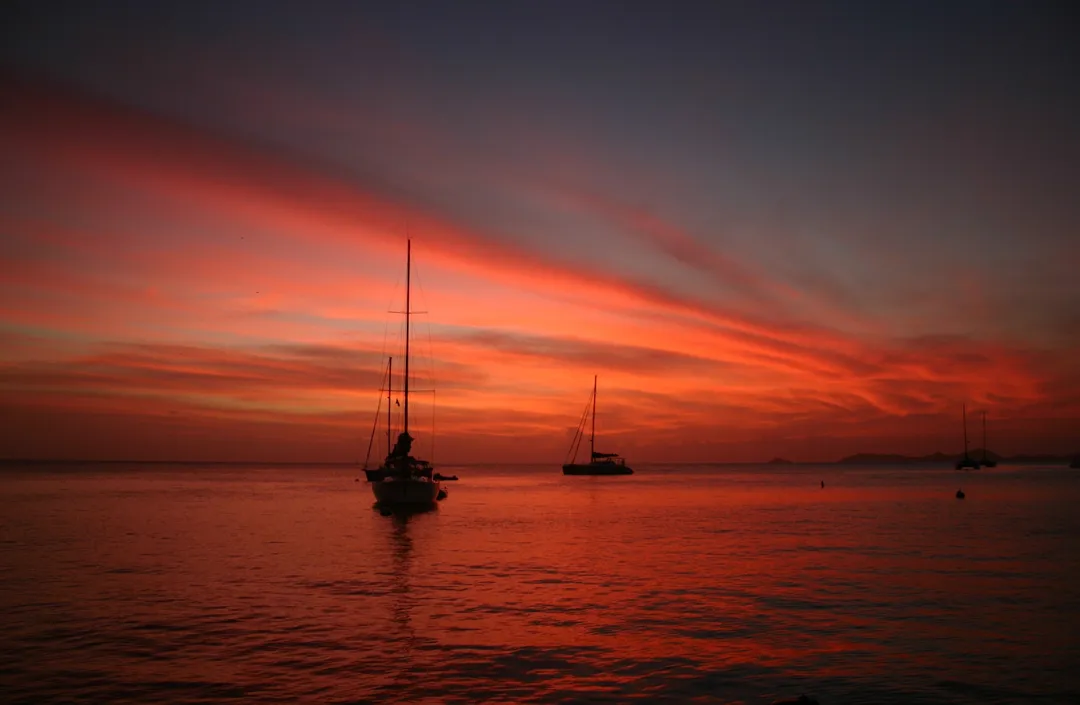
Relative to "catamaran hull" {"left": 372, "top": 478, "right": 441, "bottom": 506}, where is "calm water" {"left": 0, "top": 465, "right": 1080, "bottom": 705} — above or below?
below

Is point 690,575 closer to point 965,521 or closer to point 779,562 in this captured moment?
point 779,562

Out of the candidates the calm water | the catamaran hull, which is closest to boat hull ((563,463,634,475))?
the catamaran hull

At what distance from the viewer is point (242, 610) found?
24.4 meters

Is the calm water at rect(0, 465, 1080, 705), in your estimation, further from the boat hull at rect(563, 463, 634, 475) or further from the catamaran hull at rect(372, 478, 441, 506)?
the boat hull at rect(563, 463, 634, 475)

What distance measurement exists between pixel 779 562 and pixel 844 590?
7548 mm

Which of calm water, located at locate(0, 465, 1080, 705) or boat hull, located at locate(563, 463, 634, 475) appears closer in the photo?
calm water, located at locate(0, 465, 1080, 705)

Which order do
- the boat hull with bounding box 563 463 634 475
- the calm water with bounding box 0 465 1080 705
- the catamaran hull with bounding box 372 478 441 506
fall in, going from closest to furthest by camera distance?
the calm water with bounding box 0 465 1080 705 → the catamaran hull with bounding box 372 478 441 506 → the boat hull with bounding box 563 463 634 475

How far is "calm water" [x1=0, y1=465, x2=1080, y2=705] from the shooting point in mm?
16844

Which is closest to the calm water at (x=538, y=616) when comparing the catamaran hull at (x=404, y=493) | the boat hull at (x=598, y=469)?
the catamaran hull at (x=404, y=493)

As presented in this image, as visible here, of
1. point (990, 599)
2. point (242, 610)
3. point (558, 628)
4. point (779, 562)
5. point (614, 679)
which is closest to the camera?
point (614, 679)

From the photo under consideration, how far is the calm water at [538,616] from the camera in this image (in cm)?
1684

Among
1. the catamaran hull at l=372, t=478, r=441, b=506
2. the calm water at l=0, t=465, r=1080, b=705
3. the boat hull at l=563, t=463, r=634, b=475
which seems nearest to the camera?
the calm water at l=0, t=465, r=1080, b=705

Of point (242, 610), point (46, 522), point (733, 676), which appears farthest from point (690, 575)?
point (46, 522)

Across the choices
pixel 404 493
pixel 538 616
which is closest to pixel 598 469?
pixel 404 493
